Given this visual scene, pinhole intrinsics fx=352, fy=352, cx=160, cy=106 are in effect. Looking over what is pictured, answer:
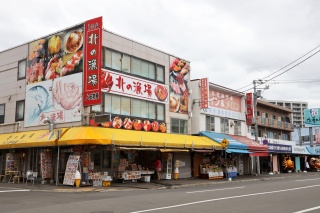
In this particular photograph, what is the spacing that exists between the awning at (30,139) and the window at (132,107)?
320 cm

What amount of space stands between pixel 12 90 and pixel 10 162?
5.35m

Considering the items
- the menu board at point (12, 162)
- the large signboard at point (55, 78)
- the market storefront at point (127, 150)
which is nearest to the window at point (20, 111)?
the large signboard at point (55, 78)

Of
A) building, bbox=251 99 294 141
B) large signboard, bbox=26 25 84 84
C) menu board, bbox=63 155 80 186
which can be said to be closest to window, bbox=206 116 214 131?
large signboard, bbox=26 25 84 84

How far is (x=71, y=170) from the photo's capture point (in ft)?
65.4

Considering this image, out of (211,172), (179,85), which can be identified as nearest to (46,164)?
(179,85)

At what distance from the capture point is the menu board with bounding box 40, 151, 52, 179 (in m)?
21.5

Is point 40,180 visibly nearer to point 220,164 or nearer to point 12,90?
point 12,90

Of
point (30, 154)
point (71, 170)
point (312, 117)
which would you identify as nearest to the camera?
point (71, 170)

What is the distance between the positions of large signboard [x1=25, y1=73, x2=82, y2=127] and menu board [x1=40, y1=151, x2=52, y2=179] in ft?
7.14

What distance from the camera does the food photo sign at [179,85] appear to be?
88.4 feet

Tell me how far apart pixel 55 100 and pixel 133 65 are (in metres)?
5.65

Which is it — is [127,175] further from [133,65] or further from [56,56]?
[56,56]

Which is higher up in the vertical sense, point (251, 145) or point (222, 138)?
point (222, 138)

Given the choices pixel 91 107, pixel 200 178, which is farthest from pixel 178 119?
pixel 91 107
